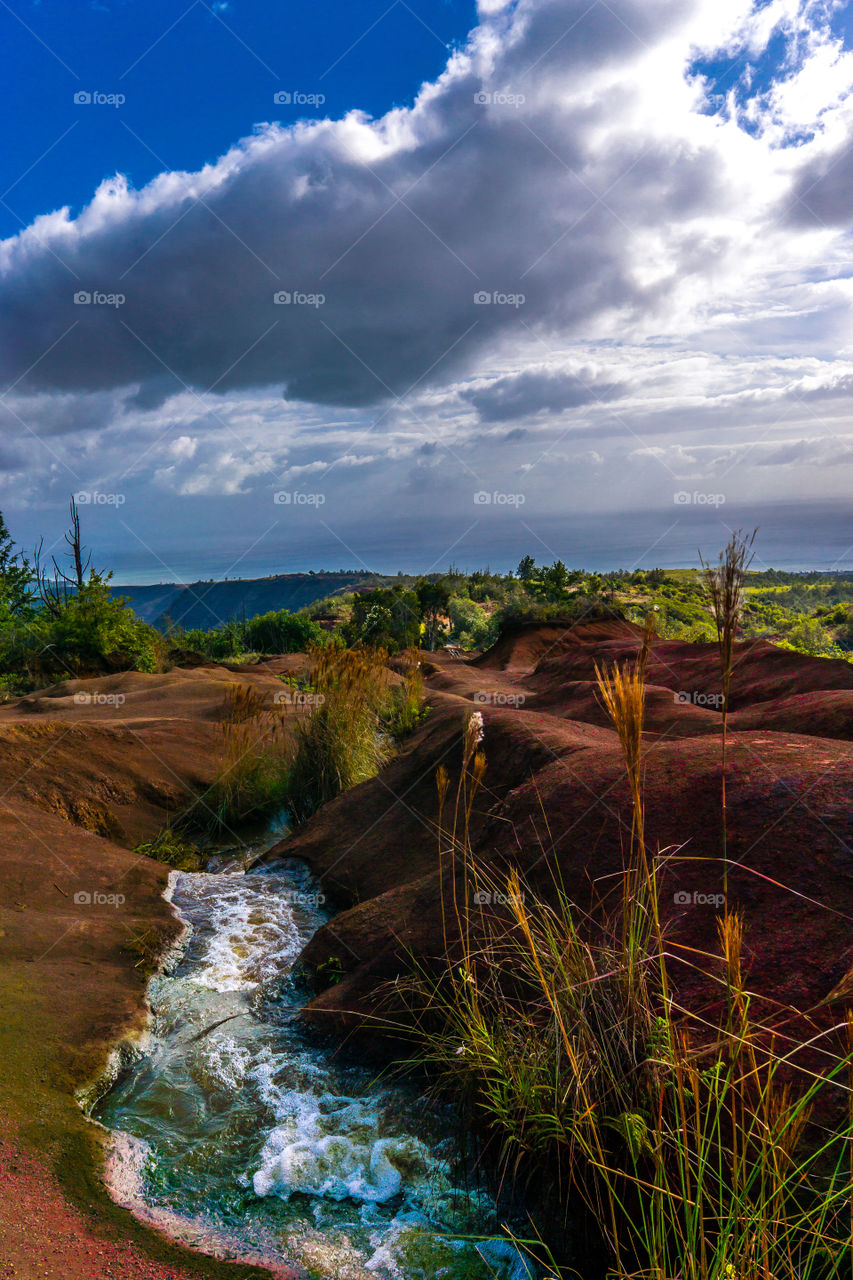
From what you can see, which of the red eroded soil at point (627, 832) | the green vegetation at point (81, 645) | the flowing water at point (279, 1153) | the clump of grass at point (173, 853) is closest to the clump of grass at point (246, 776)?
the clump of grass at point (173, 853)

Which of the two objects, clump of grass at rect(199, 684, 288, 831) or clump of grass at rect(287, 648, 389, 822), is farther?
clump of grass at rect(199, 684, 288, 831)

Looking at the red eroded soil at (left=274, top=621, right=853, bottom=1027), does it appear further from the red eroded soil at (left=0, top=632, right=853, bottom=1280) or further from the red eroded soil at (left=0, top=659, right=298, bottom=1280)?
the red eroded soil at (left=0, top=659, right=298, bottom=1280)

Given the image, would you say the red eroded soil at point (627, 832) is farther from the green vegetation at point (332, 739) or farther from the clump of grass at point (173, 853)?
the clump of grass at point (173, 853)

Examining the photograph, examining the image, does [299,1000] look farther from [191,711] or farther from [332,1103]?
[191,711]

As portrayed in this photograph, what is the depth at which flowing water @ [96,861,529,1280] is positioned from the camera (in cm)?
309

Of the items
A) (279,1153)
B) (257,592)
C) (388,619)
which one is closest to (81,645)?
(388,619)

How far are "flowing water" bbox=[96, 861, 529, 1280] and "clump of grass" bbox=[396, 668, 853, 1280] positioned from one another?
1.24 ft

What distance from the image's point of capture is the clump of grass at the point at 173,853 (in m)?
8.33

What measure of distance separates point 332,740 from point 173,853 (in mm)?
2214

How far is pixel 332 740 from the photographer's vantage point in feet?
Answer: 29.9

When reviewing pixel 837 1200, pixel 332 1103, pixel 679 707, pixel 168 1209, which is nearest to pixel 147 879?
pixel 332 1103

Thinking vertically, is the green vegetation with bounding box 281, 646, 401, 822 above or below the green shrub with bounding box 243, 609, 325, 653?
below

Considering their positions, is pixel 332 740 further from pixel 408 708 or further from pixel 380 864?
pixel 380 864

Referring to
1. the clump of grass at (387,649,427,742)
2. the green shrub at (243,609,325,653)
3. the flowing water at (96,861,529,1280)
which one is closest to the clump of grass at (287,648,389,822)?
the clump of grass at (387,649,427,742)
